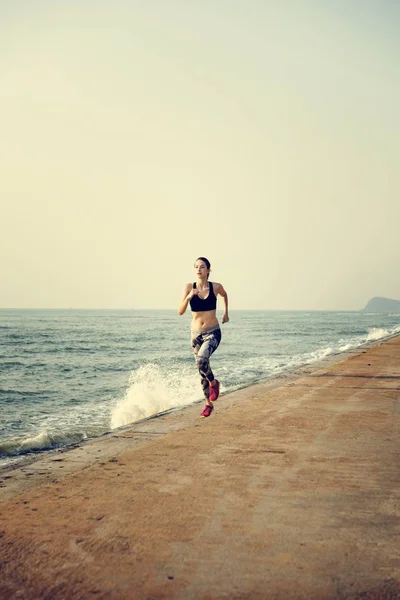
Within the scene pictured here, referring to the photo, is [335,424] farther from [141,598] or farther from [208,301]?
[141,598]

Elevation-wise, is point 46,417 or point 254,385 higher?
point 254,385

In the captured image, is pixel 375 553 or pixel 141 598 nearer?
pixel 141 598

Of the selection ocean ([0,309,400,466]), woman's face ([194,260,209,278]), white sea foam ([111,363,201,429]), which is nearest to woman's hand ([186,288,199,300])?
woman's face ([194,260,209,278])

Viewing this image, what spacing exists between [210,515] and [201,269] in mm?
3828

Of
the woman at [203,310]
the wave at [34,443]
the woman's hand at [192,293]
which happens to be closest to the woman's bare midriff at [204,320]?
the woman at [203,310]

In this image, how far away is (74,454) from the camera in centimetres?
578

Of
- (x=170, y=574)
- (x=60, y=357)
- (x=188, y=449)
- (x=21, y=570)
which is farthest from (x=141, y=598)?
(x=60, y=357)

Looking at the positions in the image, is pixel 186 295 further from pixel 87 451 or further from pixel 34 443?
pixel 34 443

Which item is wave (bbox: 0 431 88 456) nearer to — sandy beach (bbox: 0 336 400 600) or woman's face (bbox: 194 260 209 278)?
sandy beach (bbox: 0 336 400 600)

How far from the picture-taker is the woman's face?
6.98m

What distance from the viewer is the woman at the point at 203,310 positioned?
7027 mm

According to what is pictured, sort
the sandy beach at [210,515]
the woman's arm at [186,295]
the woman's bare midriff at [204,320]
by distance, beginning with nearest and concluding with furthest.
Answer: the sandy beach at [210,515], the woman's arm at [186,295], the woman's bare midriff at [204,320]

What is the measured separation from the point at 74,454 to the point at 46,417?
20.0 feet

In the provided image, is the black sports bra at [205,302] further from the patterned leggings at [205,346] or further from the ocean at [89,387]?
the ocean at [89,387]
